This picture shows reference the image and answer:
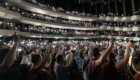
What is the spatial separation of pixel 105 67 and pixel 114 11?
32.7 m

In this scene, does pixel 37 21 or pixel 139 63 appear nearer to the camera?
pixel 139 63

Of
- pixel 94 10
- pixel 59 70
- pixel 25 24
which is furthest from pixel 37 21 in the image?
pixel 94 10

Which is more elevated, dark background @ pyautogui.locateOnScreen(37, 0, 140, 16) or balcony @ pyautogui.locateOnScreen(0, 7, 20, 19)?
dark background @ pyautogui.locateOnScreen(37, 0, 140, 16)

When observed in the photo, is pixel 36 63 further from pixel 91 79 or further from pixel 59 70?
pixel 91 79

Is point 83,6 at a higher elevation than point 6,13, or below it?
higher

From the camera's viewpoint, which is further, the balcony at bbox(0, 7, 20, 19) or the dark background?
the dark background

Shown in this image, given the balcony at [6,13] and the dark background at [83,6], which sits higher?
the dark background at [83,6]

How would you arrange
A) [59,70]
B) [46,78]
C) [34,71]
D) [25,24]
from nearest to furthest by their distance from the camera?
[34,71]
[46,78]
[59,70]
[25,24]

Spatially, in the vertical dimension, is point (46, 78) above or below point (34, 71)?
below

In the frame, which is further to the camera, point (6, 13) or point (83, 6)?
point (83, 6)

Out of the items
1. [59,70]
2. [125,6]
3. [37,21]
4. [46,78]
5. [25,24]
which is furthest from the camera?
[125,6]

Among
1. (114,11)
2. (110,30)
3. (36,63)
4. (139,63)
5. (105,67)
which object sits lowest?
(139,63)

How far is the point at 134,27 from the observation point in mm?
23844

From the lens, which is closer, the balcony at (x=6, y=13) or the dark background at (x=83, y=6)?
→ the balcony at (x=6, y=13)
